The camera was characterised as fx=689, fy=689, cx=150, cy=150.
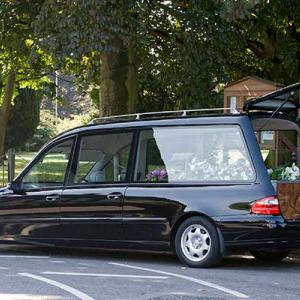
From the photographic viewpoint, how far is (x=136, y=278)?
7.77m

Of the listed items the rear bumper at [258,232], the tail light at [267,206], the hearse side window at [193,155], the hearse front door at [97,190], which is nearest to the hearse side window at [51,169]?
the hearse front door at [97,190]

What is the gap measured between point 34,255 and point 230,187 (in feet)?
10.8

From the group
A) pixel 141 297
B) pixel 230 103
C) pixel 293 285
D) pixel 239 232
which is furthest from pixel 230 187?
pixel 230 103

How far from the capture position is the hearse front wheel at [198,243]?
27.1 feet

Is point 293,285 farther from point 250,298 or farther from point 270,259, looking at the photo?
point 270,259

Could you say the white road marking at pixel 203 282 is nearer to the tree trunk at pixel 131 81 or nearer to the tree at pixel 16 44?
the tree at pixel 16 44

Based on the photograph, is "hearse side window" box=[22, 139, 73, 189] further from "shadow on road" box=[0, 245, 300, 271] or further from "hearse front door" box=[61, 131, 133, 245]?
"shadow on road" box=[0, 245, 300, 271]

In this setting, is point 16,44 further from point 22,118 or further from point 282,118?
point 22,118

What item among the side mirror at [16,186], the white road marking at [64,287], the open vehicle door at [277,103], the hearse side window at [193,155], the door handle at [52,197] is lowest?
the white road marking at [64,287]

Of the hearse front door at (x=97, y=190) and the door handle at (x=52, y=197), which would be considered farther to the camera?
the door handle at (x=52, y=197)

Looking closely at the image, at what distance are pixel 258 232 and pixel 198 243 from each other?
77 cm

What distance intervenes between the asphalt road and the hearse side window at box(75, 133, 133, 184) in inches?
44.2

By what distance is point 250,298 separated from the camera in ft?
22.0

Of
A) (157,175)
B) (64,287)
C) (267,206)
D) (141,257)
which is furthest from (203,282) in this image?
(141,257)
